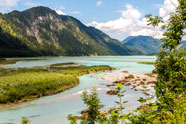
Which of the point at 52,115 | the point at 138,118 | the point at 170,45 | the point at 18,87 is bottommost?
the point at 52,115

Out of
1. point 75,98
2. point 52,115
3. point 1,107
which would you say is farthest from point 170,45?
point 1,107

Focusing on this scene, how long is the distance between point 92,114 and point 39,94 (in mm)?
23431

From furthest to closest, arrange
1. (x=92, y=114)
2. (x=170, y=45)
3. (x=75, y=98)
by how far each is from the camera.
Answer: (x=75, y=98)
(x=92, y=114)
(x=170, y=45)

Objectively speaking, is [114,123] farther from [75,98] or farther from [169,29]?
[75,98]

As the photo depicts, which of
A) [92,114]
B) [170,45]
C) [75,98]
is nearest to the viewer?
[170,45]

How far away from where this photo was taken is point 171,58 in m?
11.1

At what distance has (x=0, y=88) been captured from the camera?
30.4m

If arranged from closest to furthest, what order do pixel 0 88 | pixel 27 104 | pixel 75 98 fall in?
pixel 27 104, pixel 0 88, pixel 75 98

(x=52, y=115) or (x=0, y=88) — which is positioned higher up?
(x=0, y=88)

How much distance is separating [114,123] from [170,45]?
6.55m

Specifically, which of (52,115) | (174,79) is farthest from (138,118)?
(52,115)

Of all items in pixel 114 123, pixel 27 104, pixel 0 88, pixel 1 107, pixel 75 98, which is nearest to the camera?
pixel 114 123

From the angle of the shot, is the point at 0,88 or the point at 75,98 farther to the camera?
the point at 75,98

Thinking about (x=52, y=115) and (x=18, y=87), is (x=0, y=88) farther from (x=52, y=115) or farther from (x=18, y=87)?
(x=52, y=115)
